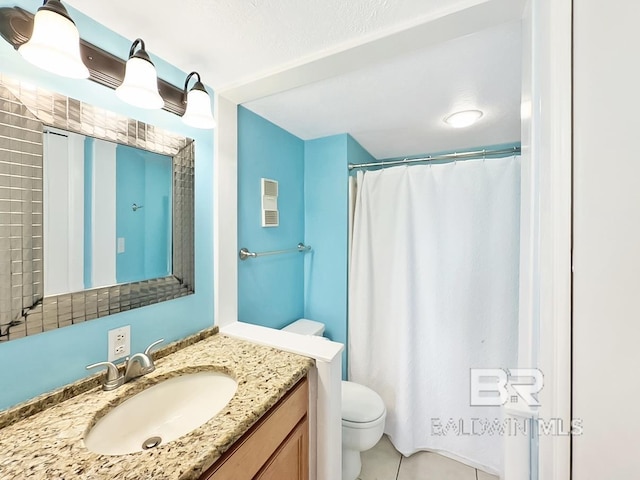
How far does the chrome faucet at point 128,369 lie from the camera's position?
0.81 m

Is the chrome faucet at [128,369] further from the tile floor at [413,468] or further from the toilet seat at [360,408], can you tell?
the tile floor at [413,468]

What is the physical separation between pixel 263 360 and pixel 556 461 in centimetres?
87

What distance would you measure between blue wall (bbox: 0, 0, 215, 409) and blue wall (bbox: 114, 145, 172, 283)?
139 millimetres

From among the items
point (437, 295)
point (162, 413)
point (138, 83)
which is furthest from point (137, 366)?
point (437, 295)

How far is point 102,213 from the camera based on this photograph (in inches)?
33.9

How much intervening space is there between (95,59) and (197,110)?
0.32 meters

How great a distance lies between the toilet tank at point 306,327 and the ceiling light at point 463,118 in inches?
66.3

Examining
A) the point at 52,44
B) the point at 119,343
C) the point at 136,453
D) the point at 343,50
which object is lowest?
the point at 136,453

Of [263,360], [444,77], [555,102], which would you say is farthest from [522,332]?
[444,77]

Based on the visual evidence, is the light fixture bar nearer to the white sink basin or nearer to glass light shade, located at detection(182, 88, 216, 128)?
glass light shade, located at detection(182, 88, 216, 128)

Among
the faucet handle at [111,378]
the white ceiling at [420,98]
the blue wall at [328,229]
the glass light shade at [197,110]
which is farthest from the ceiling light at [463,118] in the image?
the faucet handle at [111,378]

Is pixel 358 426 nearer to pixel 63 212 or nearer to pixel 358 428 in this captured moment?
pixel 358 428

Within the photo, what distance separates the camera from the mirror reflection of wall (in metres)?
0.75

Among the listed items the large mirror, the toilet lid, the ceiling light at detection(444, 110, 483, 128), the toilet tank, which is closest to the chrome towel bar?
the large mirror
